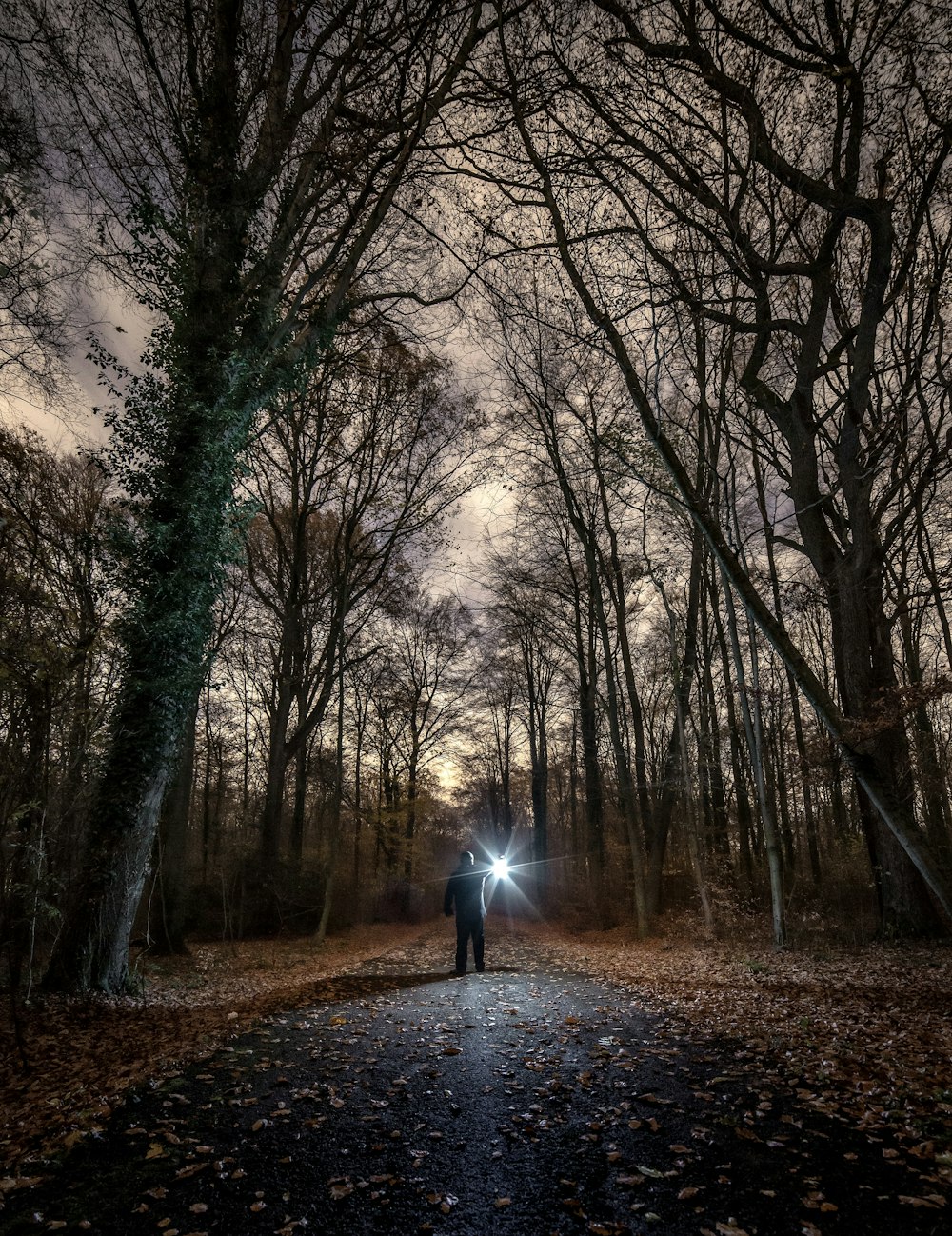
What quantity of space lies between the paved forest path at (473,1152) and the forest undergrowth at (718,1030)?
0.86 feet

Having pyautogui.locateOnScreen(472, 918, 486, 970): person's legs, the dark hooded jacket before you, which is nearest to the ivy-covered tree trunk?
the dark hooded jacket

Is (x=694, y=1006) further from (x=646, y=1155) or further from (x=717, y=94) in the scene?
(x=717, y=94)

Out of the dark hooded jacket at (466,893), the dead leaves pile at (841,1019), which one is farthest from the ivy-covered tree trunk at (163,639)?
the dead leaves pile at (841,1019)

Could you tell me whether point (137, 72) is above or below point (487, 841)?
above

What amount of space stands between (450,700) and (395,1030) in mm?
22717

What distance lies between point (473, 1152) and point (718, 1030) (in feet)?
10.4

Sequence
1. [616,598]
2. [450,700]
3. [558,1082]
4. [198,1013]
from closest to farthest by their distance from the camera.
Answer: [558,1082] < [198,1013] < [616,598] < [450,700]

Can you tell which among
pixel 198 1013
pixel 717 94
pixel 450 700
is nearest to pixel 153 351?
pixel 717 94

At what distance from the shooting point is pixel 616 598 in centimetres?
1778

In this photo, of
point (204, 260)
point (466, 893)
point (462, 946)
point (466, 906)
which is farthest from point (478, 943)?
point (204, 260)

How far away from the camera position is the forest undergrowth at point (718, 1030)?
11.2 ft

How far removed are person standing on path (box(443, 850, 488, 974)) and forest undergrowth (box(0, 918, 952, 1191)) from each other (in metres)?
2.11

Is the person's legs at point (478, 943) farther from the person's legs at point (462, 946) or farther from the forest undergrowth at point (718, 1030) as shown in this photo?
the forest undergrowth at point (718, 1030)

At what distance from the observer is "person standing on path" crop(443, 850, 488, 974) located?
915cm
